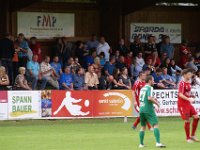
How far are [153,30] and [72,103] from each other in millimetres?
11202

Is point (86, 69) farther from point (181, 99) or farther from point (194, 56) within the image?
point (181, 99)

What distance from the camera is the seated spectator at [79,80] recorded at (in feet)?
92.0

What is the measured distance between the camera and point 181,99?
17562 mm

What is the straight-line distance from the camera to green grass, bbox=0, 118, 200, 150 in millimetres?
16391

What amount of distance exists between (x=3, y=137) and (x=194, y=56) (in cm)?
1774

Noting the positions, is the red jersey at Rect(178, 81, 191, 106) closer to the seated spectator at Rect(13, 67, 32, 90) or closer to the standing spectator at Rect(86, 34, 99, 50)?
Result: the seated spectator at Rect(13, 67, 32, 90)

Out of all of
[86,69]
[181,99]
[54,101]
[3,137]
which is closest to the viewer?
[181,99]

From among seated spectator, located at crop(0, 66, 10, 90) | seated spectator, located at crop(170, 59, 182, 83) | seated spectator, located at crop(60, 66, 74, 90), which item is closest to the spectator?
seated spectator, located at crop(60, 66, 74, 90)

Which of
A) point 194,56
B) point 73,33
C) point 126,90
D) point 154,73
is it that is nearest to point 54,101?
point 126,90

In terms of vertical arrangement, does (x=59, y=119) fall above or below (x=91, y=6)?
below

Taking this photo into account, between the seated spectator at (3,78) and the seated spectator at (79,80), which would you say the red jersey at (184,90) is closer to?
the seated spectator at (3,78)

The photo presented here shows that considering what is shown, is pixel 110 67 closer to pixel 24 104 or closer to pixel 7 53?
pixel 7 53

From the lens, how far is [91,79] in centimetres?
2823

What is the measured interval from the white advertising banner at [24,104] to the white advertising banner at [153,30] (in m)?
11.1
